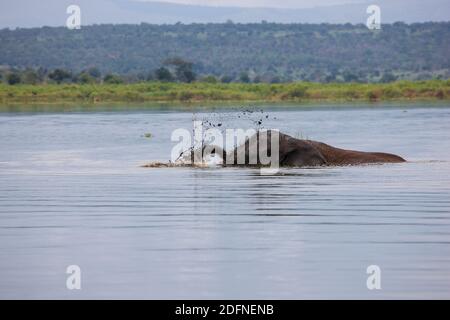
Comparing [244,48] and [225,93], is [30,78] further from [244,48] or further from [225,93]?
[244,48]

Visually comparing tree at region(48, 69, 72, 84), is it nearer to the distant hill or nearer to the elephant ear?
the distant hill

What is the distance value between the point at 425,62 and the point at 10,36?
55895 millimetres

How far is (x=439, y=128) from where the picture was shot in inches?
1583

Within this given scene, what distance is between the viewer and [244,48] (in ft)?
596

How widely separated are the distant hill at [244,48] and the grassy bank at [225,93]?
228 feet

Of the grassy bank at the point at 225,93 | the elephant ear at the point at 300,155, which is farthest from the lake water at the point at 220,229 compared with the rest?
the grassy bank at the point at 225,93

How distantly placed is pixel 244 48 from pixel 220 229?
165947 millimetres


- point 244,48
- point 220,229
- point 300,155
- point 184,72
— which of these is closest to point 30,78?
point 184,72

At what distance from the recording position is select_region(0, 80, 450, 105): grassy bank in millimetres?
81312

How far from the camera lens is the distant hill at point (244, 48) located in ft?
550

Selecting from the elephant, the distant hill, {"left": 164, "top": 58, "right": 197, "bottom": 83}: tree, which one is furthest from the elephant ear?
the distant hill

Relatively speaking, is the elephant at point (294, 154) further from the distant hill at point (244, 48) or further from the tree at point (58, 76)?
the distant hill at point (244, 48)
